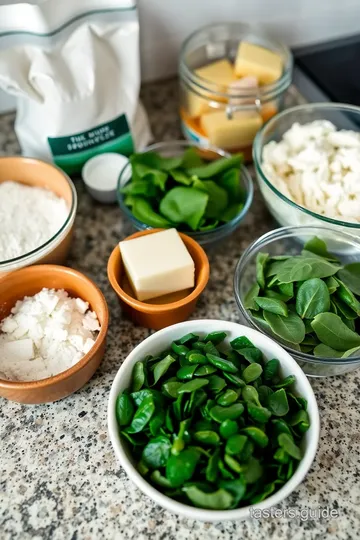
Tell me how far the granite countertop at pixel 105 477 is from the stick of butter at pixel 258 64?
46 centimetres

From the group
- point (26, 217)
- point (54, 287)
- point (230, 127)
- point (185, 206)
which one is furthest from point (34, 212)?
point (230, 127)

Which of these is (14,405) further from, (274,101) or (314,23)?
(314,23)

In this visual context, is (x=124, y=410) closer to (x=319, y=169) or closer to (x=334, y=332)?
(x=334, y=332)

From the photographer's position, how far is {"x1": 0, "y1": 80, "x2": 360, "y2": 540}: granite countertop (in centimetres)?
67

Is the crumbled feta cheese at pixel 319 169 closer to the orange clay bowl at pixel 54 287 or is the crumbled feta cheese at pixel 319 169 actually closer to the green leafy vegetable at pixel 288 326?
the green leafy vegetable at pixel 288 326

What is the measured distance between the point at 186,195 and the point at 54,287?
25 cm

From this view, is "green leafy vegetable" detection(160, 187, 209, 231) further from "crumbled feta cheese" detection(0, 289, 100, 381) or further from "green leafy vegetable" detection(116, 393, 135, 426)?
"green leafy vegetable" detection(116, 393, 135, 426)

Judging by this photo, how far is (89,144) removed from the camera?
1011 mm

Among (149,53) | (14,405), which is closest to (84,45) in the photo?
(149,53)

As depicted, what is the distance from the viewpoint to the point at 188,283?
2.73 ft

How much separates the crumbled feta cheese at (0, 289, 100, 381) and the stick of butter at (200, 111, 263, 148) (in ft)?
1.37

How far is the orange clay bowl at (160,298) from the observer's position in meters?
0.80

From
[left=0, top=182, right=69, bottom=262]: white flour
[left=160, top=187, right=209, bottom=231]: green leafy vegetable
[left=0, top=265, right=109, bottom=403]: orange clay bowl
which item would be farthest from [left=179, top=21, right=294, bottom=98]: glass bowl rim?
[left=0, top=265, right=109, bottom=403]: orange clay bowl

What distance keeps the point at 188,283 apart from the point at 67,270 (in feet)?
0.59
